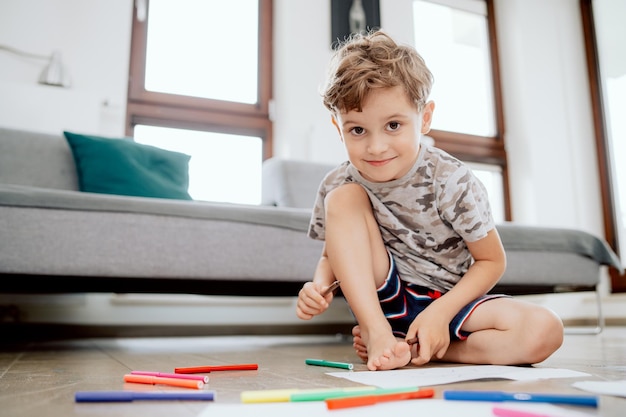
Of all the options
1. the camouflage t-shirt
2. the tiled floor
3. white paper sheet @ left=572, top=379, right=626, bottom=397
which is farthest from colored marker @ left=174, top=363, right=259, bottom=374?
white paper sheet @ left=572, top=379, right=626, bottom=397

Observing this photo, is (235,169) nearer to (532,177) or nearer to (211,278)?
(211,278)

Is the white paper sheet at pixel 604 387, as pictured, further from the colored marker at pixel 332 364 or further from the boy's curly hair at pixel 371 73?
the boy's curly hair at pixel 371 73

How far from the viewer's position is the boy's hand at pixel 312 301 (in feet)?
2.80

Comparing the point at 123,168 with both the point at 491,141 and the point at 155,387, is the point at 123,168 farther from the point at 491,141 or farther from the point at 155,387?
the point at 491,141

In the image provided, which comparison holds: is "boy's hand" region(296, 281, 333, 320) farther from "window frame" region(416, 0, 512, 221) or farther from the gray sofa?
"window frame" region(416, 0, 512, 221)

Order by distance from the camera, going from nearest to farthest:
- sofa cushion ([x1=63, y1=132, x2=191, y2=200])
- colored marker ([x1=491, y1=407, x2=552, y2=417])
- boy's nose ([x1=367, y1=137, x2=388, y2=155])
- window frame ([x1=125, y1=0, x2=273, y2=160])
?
1. colored marker ([x1=491, y1=407, x2=552, y2=417])
2. boy's nose ([x1=367, y1=137, x2=388, y2=155])
3. sofa cushion ([x1=63, y1=132, x2=191, y2=200])
4. window frame ([x1=125, y1=0, x2=273, y2=160])

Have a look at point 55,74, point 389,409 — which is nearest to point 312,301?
point 389,409

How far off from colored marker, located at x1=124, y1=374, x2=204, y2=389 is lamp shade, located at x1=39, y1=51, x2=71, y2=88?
6.15 feet

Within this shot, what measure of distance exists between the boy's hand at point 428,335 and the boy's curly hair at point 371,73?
34 centimetres

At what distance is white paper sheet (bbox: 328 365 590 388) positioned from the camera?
1.99ft

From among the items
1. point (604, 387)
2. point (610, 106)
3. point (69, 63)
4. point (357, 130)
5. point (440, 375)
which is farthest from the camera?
point (610, 106)

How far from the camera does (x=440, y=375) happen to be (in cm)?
67

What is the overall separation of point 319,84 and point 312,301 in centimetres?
120

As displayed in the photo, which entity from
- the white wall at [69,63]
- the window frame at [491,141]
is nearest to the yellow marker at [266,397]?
the white wall at [69,63]
